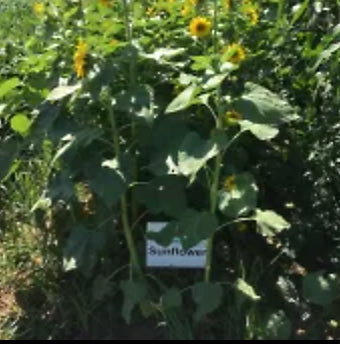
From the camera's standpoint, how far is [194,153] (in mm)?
2068

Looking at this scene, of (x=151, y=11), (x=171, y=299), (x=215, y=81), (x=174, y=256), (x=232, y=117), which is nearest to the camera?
(x=215, y=81)

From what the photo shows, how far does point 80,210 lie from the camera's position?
8.41 feet

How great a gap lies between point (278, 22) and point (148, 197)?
0.62 metres

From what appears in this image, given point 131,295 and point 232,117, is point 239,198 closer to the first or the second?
point 232,117

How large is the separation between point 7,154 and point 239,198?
0.74 meters

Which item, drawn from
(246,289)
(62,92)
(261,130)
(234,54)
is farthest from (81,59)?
(246,289)

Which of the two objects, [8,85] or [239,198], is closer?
[239,198]

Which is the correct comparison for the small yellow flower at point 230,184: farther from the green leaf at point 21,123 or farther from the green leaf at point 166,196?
the green leaf at point 21,123

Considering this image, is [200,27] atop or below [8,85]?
atop

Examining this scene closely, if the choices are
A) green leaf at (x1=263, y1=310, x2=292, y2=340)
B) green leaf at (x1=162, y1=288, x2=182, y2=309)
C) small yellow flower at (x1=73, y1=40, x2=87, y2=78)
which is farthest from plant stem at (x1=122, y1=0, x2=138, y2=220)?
green leaf at (x1=263, y1=310, x2=292, y2=340)

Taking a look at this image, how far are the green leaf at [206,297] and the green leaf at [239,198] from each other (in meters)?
0.20

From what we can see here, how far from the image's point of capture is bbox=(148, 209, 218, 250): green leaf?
211cm

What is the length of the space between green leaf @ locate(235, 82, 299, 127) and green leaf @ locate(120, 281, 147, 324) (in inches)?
21.4

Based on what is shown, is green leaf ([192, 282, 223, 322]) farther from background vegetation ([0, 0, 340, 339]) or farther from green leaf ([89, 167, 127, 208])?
green leaf ([89, 167, 127, 208])
